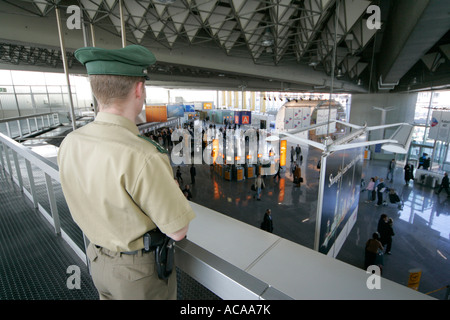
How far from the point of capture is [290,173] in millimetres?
15773

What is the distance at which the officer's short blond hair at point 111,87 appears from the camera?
2.93 feet

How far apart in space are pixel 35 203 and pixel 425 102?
29010mm

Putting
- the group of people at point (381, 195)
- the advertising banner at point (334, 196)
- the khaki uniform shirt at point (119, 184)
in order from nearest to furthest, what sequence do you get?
the khaki uniform shirt at point (119, 184) → the advertising banner at point (334, 196) → the group of people at point (381, 195)

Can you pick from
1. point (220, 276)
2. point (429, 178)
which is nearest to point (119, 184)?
point (220, 276)

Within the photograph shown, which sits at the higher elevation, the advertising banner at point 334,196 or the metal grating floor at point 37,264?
the metal grating floor at point 37,264

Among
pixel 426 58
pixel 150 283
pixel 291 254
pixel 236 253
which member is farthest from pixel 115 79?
pixel 426 58

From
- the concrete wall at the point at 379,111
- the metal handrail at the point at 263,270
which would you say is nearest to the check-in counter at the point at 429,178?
the concrete wall at the point at 379,111

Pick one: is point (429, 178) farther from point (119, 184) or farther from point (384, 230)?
point (119, 184)

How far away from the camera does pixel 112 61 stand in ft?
2.85

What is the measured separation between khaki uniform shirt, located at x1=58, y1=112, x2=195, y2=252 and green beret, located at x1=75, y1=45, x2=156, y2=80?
0.54 feet

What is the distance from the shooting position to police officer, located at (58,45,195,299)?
76cm

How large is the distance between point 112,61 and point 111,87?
3.7 inches

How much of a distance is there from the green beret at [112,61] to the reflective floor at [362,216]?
796 cm

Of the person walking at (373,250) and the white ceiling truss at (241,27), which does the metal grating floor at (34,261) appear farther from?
the person walking at (373,250)
